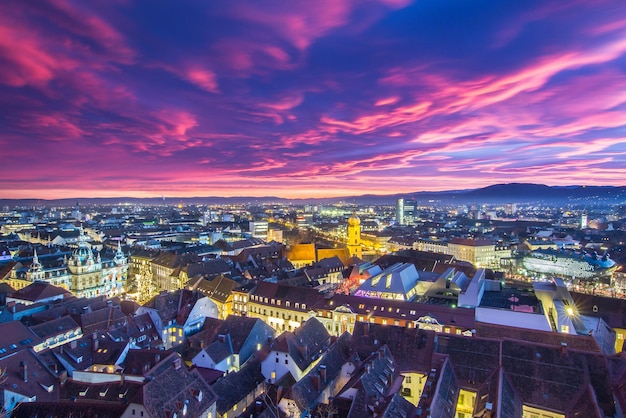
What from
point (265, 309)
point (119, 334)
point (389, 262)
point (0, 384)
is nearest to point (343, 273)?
point (389, 262)

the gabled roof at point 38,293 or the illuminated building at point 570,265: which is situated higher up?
the gabled roof at point 38,293

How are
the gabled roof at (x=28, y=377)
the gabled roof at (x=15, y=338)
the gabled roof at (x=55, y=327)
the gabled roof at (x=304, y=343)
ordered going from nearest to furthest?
the gabled roof at (x=28, y=377) < the gabled roof at (x=304, y=343) < the gabled roof at (x=15, y=338) < the gabled roof at (x=55, y=327)

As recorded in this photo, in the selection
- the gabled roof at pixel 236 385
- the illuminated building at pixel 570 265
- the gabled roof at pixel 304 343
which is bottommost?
the illuminated building at pixel 570 265

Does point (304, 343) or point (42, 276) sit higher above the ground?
point (304, 343)

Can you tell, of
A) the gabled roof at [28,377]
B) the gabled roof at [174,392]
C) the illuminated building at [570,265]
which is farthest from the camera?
the illuminated building at [570,265]

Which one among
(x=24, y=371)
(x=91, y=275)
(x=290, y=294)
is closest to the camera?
(x=24, y=371)

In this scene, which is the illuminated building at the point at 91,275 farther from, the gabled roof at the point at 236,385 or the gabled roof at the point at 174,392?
the gabled roof at the point at 174,392

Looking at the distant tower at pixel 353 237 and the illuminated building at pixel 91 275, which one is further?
the distant tower at pixel 353 237

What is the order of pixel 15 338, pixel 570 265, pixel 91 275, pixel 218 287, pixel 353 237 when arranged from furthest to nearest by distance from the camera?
pixel 353 237
pixel 570 265
pixel 91 275
pixel 218 287
pixel 15 338

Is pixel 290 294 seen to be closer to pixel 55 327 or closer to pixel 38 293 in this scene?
pixel 55 327

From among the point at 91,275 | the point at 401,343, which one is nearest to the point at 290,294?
the point at 401,343

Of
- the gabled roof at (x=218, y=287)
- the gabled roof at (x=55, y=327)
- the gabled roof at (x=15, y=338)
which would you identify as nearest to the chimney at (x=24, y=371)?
the gabled roof at (x=15, y=338)
